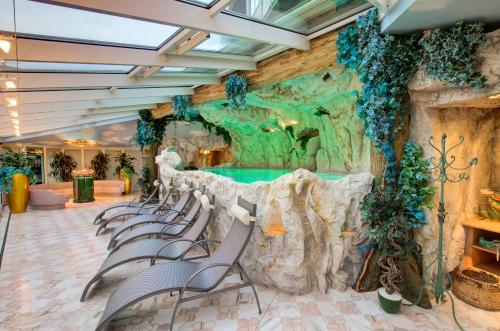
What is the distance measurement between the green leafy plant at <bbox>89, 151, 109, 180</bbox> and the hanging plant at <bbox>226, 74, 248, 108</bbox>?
10884 millimetres

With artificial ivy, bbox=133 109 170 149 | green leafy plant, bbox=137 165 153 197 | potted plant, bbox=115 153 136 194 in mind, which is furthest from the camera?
potted plant, bbox=115 153 136 194

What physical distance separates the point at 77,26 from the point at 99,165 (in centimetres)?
1247

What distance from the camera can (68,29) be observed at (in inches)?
119

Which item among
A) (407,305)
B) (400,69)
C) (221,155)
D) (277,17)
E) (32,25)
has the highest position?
(277,17)

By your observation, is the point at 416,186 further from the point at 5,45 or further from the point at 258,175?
the point at 258,175

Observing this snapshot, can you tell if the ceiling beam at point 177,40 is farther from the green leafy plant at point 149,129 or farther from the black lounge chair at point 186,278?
the green leafy plant at point 149,129

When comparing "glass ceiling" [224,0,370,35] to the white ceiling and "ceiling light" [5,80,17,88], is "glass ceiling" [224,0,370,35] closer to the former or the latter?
the white ceiling

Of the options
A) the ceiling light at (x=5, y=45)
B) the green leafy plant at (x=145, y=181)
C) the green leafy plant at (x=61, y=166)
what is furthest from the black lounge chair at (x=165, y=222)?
the green leafy plant at (x=61, y=166)

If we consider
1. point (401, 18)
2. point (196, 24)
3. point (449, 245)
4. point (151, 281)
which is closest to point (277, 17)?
point (196, 24)

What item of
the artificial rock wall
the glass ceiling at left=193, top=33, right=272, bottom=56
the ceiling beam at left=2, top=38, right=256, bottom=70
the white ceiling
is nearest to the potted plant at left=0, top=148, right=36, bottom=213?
the white ceiling

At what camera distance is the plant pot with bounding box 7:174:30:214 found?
320 inches

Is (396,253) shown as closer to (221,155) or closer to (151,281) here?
(151,281)

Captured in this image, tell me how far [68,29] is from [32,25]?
0.33 m

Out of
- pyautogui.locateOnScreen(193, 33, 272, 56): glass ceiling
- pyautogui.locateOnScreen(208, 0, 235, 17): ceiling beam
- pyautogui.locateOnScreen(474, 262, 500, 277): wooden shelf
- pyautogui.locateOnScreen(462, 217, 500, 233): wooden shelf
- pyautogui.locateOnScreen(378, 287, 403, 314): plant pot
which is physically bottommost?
pyautogui.locateOnScreen(378, 287, 403, 314): plant pot
